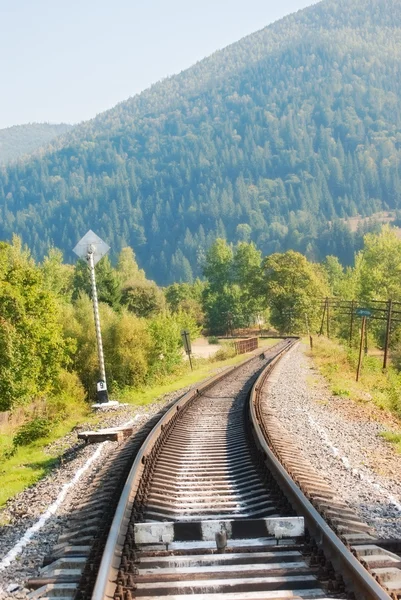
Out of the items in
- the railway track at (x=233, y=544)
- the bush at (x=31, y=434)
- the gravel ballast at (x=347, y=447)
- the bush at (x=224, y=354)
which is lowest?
the bush at (x=224, y=354)

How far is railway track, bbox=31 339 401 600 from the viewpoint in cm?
466

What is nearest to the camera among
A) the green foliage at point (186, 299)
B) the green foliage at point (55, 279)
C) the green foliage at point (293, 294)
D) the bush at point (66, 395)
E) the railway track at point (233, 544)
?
the railway track at point (233, 544)

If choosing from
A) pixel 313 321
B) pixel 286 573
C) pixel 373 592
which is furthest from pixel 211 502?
pixel 313 321

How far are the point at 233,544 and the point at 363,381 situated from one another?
1038 inches

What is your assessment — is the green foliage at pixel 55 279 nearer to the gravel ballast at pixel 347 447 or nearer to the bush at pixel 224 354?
the bush at pixel 224 354

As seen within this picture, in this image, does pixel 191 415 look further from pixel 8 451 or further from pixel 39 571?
pixel 39 571

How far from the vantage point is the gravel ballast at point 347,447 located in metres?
7.82

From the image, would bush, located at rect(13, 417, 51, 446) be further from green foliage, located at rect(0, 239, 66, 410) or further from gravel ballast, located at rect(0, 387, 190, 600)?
green foliage, located at rect(0, 239, 66, 410)

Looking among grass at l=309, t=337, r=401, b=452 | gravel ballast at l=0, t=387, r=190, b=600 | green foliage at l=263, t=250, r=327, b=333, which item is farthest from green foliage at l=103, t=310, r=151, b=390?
green foliage at l=263, t=250, r=327, b=333

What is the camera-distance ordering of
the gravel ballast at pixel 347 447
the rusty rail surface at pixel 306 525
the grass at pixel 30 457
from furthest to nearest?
the grass at pixel 30 457, the gravel ballast at pixel 347 447, the rusty rail surface at pixel 306 525

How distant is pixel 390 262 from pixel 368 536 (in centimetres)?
8246

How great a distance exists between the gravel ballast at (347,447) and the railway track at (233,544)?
0.42 meters

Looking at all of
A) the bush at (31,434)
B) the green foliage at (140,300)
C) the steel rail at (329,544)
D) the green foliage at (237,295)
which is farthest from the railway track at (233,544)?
the green foliage at (237,295)

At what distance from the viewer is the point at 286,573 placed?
16.1 feet
